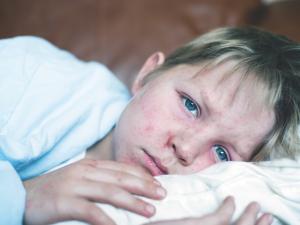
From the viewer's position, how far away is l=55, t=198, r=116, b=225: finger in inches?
23.5

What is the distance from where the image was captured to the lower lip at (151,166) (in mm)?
758

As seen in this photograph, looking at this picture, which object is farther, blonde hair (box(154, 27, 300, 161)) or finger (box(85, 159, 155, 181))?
blonde hair (box(154, 27, 300, 161))

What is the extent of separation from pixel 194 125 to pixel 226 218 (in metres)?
0.22

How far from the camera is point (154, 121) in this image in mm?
791

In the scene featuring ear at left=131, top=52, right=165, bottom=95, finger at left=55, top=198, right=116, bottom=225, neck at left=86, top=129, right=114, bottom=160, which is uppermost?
ear at left=131, top=52, right=165, bottom=95

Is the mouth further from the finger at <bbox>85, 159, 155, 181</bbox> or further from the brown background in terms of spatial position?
the brown background

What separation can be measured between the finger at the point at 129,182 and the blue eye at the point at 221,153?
223mm

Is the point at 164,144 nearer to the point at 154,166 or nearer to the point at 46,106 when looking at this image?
the point at 154,166

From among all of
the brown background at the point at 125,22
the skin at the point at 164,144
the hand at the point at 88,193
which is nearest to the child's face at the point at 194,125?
the skin at the point at 164,144

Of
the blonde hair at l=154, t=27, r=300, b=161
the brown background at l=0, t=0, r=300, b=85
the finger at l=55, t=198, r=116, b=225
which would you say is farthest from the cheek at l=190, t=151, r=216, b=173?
the brown background at l=0, t=0, r=300, b=85

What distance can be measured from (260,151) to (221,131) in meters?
0.12

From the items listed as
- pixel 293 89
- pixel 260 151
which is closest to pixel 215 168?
pixel 260 151

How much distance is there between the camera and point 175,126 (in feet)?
2.55

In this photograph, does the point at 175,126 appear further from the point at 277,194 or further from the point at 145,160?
the point at 277,194
